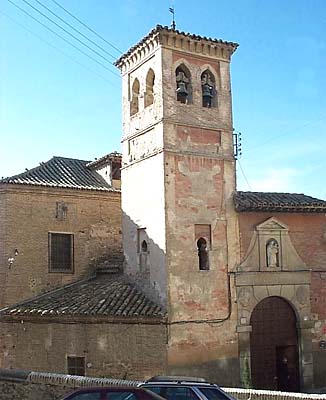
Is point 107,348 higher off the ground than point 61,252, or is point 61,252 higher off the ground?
point 61,252

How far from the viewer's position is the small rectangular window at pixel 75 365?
15.2 meters

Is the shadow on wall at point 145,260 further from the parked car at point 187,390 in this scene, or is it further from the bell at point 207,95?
the parked car at point 187,390

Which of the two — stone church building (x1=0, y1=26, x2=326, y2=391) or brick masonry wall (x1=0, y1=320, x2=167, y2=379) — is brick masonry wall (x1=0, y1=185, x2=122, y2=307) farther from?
brick masonry wall (x1=0, y1=320, x2=167, y2=379)

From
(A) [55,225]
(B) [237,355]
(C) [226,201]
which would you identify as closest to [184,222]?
(C) [226,201]

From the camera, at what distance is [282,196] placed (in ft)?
61.6

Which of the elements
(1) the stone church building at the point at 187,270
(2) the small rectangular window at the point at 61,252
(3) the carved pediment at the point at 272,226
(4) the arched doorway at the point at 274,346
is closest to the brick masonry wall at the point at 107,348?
(1) the stone church building at the point at 187,270

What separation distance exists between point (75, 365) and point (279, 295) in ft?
20.1

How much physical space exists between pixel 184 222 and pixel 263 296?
3.26 meters

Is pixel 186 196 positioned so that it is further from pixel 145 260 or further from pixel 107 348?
pixel 107 348

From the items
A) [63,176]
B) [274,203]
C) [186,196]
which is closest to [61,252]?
[63,176]

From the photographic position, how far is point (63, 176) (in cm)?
2025

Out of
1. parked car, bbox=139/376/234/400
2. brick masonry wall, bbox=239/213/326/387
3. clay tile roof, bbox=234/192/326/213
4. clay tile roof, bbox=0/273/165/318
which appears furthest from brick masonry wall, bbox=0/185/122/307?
parked car, bbox=139/376/234/400

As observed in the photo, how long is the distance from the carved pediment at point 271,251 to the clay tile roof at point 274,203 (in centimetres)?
46

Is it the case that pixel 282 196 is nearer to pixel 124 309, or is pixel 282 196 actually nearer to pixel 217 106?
pixel 217 106
